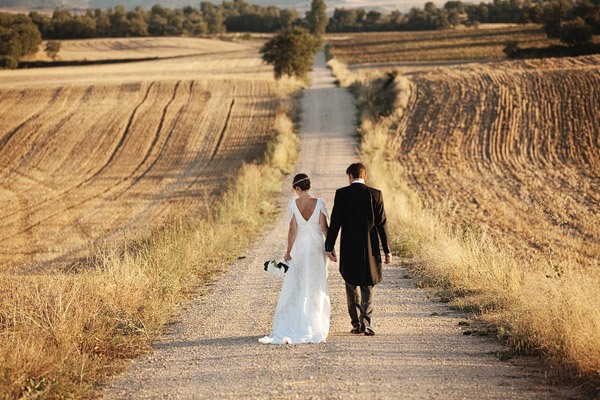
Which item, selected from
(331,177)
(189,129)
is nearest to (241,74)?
(189,129)

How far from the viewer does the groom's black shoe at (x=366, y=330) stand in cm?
996

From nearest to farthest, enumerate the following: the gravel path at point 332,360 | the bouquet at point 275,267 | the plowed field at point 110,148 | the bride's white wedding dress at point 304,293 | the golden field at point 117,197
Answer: the gravel path at point 332,360, the golden field at point 117,197, the bride's white wedding dress at point 304,293, the bouquet at point 275,267, the plowed field at point 110,148

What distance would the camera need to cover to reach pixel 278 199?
91.9 ft

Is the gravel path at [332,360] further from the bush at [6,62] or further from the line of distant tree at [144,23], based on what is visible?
the line of distant tree at [144,23]

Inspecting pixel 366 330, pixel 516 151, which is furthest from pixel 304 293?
pixel 516 151

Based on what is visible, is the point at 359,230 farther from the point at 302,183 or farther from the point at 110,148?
the point at 110,148

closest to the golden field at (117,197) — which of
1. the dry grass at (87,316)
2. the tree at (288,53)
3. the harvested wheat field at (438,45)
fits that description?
the dry grass at (87,316)

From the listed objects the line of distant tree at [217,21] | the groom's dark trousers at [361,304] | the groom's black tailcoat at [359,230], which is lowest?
the line of distant tree at [217,21]

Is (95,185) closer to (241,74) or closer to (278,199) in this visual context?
(278,199)

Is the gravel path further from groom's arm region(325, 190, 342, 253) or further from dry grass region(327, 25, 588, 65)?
dry grass region(327, 25, 588, 65)

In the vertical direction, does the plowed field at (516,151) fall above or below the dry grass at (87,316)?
below

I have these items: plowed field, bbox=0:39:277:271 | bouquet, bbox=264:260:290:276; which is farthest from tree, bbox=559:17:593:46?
bouquet, bbox=264:260:290:276

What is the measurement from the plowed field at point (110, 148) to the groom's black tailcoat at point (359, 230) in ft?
41.9

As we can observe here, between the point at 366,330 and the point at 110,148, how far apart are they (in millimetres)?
36940
